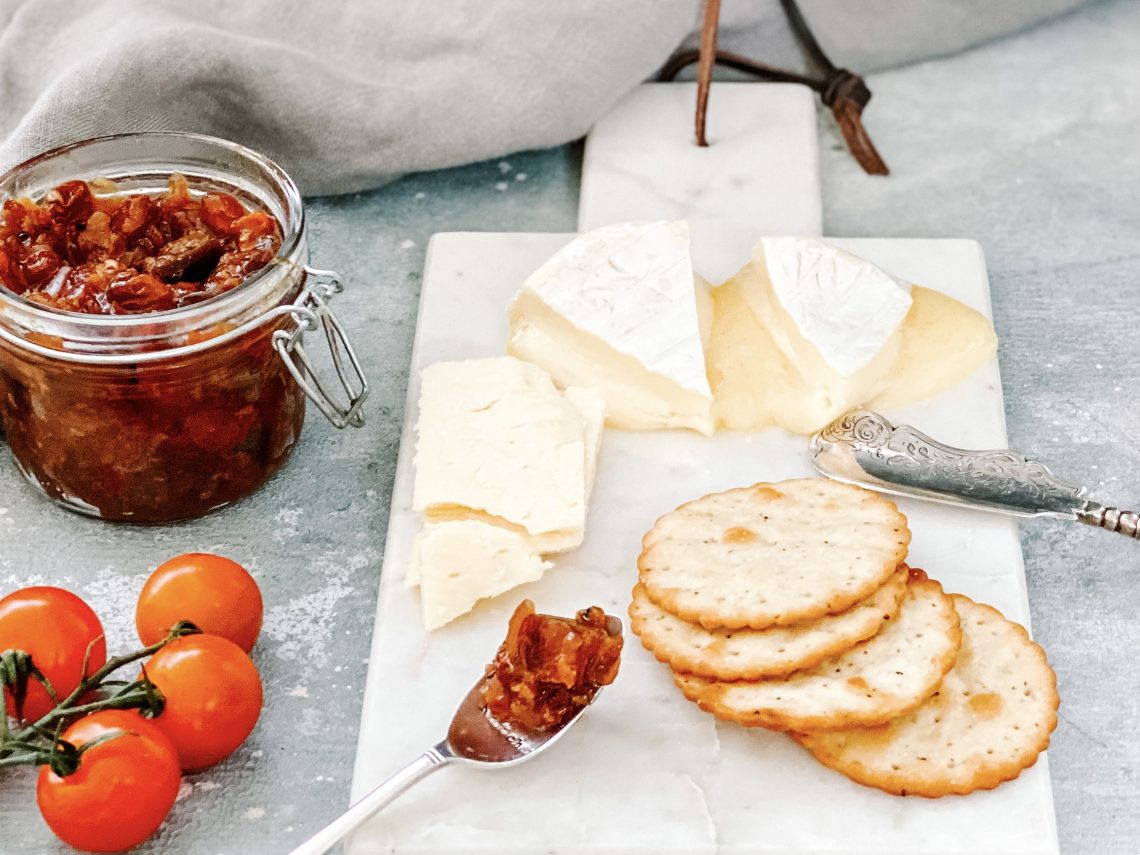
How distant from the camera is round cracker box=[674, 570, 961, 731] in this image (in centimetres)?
182

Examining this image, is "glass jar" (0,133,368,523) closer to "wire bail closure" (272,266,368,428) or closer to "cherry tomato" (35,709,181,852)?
"wire bail closure" (272,266,368,428)

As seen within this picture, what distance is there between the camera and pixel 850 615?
6.35ft

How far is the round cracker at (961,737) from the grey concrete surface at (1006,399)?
20cm

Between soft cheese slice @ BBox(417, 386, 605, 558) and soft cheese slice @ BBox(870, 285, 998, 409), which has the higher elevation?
soft cheese slice @ BBox(417, 386, 605, 558)

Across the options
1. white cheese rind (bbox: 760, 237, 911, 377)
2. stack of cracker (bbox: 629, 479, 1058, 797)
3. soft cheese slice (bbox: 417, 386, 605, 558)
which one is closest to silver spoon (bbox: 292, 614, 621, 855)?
stack of cracker (bbox: 629, 479, 1058, 797)

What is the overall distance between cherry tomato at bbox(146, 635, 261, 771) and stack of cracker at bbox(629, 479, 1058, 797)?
58cm

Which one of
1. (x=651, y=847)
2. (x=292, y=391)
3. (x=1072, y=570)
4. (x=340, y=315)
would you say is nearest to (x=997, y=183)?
(x=1072, y=570)

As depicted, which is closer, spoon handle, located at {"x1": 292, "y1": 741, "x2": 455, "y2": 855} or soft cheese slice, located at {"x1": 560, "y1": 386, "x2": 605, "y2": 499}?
spoon handle, located at {"x1": 292, "y1": 741, "x2": 455, "y2": 855}

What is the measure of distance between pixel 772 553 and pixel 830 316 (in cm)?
61

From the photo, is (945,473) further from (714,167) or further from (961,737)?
(714,167)

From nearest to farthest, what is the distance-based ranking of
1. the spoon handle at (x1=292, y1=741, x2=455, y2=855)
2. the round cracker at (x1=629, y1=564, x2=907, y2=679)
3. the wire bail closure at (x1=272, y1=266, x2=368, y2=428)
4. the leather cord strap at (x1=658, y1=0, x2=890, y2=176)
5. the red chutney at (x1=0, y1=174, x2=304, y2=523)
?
the spoon handle at (x1=292, y1=741, x2=455, y2=855) < the round cracker at (x1=629, y1=564, x2=907, y2=679) < the red chutney at (x1=0, y1=174, x2=304, y2=523) < the wire bail closure at (x1=272, y1=266, x2=368, y2=428) < the leather cord strap at (x1=658, y1=0, x2=890, y2=176)

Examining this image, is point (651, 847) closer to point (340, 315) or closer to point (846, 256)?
point (846, 256)

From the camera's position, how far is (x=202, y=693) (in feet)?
6.18

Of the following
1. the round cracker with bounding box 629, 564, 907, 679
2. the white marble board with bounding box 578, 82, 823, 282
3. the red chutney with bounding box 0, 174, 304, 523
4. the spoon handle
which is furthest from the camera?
the white marble board with bounding box 578, 82, 823, 282
